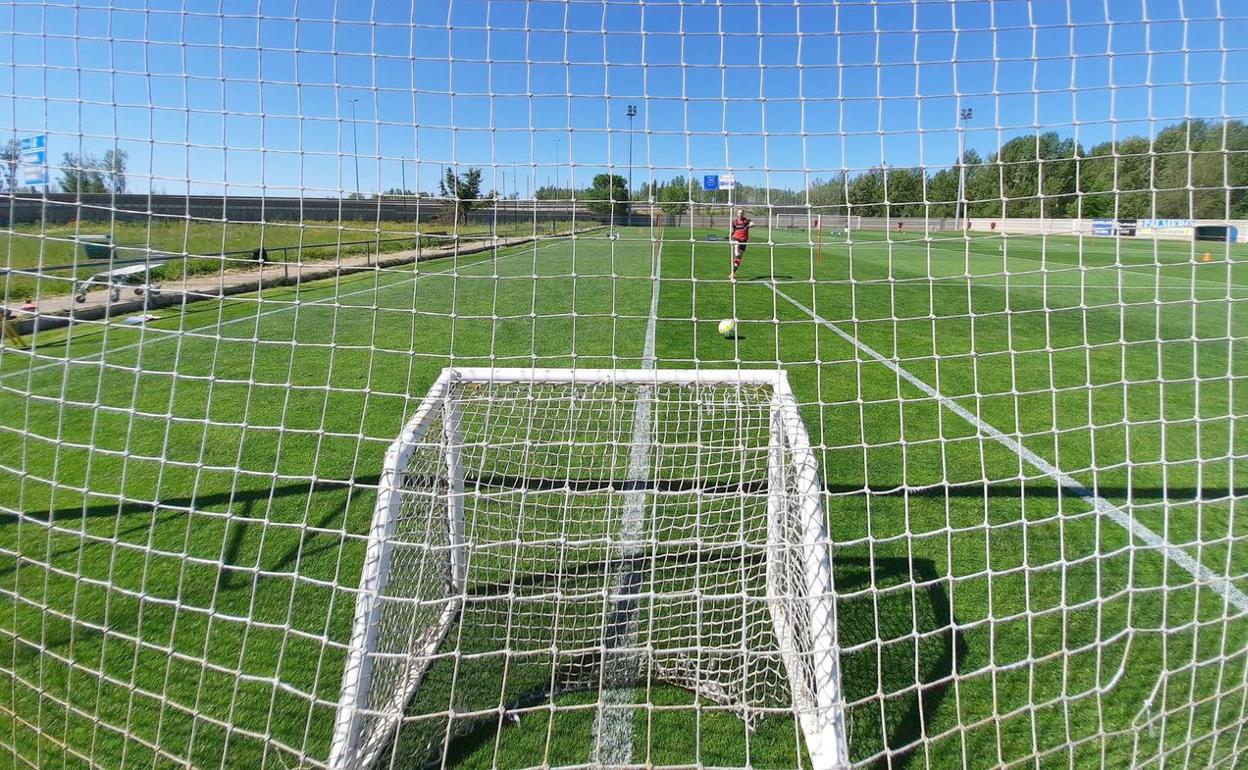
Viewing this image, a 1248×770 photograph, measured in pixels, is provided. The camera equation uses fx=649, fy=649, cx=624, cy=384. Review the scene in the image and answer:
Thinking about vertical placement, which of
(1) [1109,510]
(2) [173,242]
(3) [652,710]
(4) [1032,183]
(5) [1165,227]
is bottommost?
(3) [652,710]

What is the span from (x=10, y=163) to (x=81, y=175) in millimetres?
213

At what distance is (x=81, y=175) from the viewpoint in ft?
8.76

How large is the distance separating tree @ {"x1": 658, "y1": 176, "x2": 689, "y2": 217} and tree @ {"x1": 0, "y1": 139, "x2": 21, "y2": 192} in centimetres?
258

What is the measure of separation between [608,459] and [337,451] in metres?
2.01

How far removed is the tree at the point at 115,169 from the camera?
2.55 metres

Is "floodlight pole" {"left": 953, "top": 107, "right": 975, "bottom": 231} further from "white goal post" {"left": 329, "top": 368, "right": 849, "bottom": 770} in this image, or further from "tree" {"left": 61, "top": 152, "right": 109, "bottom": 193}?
"tree" {"left": 61, "top": 152, "right": 109, "bottom": 193}

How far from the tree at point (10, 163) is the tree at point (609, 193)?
2279 mm

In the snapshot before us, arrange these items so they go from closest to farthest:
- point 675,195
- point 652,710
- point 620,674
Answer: point 652,710 → point 620,674 → point 675,195

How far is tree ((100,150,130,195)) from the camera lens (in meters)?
2.55

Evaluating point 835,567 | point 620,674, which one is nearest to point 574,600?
point 620,674

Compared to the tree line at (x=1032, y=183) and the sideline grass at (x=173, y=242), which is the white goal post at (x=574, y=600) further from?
the sideline grass at (x=173, y=242)

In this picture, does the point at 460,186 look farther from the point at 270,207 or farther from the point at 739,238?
the point at 739,238

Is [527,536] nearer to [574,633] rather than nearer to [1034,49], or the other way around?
[574,633]

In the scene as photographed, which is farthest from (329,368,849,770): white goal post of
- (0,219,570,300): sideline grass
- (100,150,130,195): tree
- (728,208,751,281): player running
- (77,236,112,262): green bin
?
(100,150,130,195): tree
